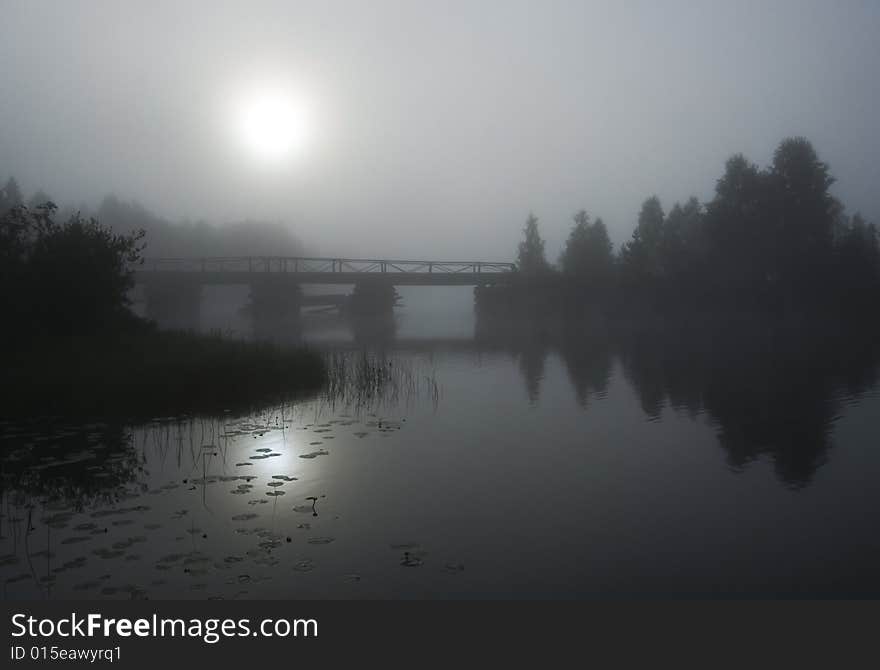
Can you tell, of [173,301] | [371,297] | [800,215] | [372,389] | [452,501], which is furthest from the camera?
[371,297]

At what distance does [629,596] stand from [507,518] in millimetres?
3129

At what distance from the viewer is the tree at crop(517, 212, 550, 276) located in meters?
116

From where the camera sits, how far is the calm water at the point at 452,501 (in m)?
8.16

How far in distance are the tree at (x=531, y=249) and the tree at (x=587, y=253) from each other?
425 inches

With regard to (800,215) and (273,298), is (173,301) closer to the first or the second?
(273,298)

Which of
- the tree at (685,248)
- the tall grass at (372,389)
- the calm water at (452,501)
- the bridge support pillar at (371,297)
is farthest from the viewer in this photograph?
the bridge support pillar at (371,297)

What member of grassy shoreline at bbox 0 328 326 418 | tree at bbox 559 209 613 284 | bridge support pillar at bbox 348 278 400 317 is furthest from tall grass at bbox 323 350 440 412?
bridge support pillar at bbox 348 278 400 317

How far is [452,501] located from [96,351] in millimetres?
21638

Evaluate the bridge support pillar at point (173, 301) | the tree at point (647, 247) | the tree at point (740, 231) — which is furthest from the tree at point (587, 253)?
the bridge support pillar at point (173, 301)

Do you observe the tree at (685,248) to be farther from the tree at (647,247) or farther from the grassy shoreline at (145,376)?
the grassy shoreline at (145,376)

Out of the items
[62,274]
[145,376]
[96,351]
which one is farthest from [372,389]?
[62,274]

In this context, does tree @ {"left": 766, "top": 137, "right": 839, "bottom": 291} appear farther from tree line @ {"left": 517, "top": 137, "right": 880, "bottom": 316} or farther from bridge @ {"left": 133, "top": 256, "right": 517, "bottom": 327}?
bridge @ {"left": 133, "top": 256, "right": 517, "bottom": 327}

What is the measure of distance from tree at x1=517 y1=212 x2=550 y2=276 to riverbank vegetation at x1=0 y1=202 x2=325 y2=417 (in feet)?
295

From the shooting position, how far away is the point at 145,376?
2327 centimetres
